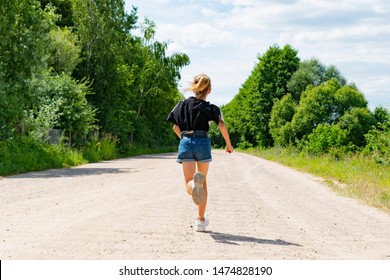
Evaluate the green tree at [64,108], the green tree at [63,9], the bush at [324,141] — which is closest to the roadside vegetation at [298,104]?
the bush at [324,141]

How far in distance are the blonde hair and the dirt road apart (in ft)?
6.18

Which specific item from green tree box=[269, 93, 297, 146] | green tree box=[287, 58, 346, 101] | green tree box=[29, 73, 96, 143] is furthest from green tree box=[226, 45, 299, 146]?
green tree box=[29, 73, 96, 143]

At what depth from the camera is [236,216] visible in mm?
9508

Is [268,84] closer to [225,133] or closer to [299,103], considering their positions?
[299,103]

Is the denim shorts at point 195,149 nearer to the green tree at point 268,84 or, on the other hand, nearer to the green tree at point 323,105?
the green tree at point 323,105

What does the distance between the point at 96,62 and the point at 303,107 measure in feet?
102

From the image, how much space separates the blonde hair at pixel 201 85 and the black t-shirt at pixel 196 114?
3.7 inches

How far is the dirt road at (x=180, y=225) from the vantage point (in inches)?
254

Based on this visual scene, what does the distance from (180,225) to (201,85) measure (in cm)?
213

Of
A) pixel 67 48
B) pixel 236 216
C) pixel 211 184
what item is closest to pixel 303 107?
pixel 67 48

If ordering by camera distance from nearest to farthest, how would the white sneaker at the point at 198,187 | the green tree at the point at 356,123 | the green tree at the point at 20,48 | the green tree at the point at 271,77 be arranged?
the white sneaker at the point at 198,187
the green tree at the point at 20,48
the green tree at the point at 356,123
the green tree at the point at 271,77

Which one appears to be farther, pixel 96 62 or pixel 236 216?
pixel 96 62

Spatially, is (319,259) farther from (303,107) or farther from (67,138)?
(303,107)
